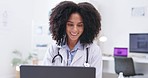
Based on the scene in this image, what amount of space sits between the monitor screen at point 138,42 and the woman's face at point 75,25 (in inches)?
125

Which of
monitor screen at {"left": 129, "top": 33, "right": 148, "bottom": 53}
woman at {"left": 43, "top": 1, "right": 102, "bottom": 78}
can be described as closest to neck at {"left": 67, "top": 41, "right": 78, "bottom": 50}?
woman at {"left": 43, "top": 1, "right": 102, "bottom": 78}

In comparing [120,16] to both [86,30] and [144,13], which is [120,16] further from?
[86,30]

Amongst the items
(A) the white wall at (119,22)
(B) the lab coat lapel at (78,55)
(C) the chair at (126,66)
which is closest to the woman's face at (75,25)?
(B) the lab coat lapel at (78,55)

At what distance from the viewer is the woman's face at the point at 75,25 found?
3.69 ft

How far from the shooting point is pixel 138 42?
417 cm

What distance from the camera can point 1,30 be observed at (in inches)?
179

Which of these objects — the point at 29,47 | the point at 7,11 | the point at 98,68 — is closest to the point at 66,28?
the point at 98,68

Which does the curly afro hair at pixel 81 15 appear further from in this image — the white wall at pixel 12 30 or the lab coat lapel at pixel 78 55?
the white wall at pixel 12 30

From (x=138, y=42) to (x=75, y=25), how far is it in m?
3.27

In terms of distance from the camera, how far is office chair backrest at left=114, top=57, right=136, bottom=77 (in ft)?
12.4

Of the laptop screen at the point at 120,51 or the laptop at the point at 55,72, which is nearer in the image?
the laptop at the point at 55,72

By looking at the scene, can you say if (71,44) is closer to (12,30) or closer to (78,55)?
(78,55)

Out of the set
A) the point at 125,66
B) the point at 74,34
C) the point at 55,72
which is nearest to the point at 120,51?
the point at 125,66

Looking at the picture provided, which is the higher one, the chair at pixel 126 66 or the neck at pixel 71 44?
the neck at pixel 71 44
